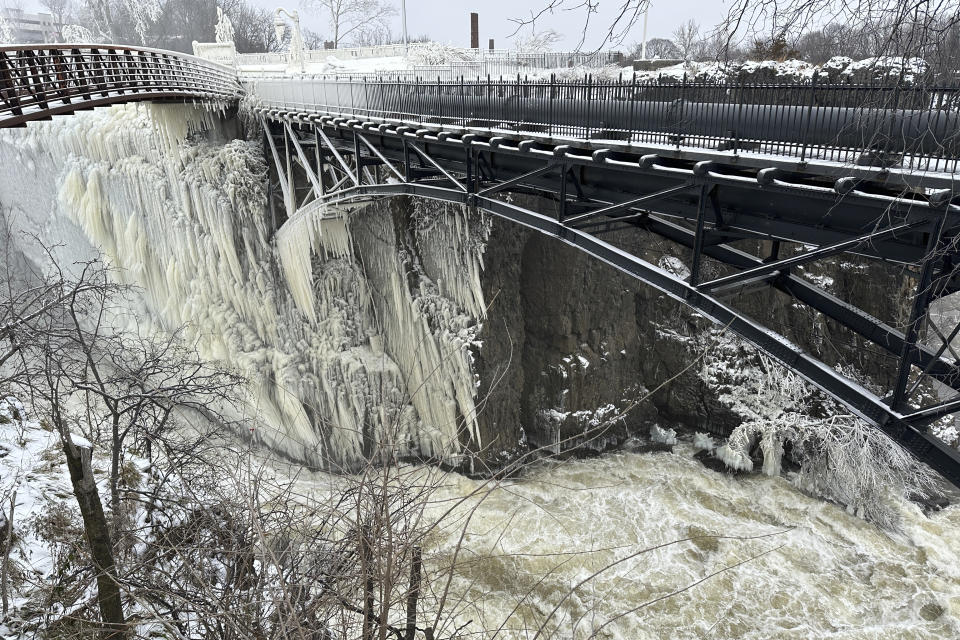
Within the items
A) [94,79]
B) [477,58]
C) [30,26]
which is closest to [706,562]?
[94,79]

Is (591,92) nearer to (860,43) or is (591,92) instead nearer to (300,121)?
(860,43)

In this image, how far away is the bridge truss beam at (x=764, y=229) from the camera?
3.84m

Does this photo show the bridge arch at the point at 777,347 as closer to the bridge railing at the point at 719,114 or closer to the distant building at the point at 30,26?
the bridge railing at the point at 719,114

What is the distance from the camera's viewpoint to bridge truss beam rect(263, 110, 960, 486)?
3.84 m

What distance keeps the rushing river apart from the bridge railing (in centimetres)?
506

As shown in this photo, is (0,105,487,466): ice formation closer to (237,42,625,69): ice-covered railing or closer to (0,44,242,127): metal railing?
(0,44,242,127): metal railing

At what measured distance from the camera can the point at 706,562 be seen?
10.1 m

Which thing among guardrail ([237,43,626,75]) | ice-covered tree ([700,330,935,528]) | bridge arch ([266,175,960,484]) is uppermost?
guardrail ([237,43,626,75])

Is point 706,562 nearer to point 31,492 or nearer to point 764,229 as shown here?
point 764,229

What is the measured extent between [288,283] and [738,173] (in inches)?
388

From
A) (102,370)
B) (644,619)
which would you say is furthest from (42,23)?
(644,619)

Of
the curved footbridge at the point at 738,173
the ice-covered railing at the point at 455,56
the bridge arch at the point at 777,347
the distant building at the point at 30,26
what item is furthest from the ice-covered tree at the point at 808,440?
the distant building at the point at 30,26

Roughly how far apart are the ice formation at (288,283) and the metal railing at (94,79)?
3.14 feet

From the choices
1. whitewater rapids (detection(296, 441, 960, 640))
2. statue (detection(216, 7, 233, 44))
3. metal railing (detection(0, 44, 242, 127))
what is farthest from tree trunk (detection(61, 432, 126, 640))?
statue (detection(216, 7, 233, 44))
